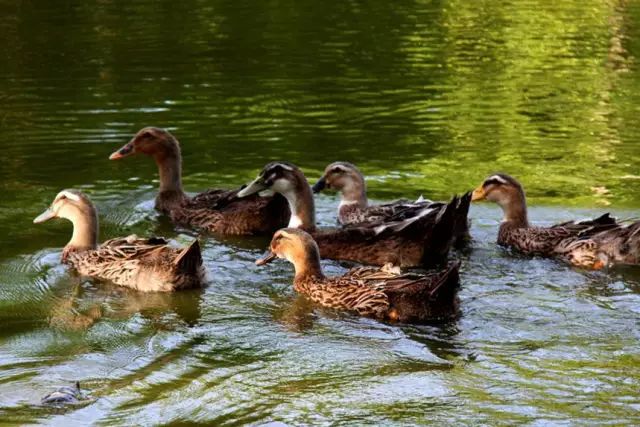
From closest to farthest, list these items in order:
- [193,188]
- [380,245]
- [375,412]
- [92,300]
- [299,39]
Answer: [375,412] → [92,300] → [380,245] → [193,188] → [299,39]

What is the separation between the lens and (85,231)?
12.2 metres

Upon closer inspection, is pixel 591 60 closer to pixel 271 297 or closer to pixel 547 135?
pixel 547 135

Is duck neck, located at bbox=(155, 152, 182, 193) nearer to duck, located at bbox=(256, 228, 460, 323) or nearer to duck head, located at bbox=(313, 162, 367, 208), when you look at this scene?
duck head, located at bbox=(313, 162, 367, 208)

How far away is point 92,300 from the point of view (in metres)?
11.2

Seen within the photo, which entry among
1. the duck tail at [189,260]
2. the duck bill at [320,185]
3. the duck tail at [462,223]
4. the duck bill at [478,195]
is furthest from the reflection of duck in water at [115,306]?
the duck bill at [478,195]

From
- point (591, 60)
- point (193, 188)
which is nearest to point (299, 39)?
point (591, 60)

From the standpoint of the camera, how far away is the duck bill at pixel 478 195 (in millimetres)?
13355

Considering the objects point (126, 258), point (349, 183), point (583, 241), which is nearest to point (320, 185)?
point (349, 183)

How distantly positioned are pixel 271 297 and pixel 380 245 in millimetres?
1483

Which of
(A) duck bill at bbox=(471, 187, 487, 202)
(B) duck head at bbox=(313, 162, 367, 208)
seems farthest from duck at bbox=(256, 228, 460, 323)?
(A) duck bill at bbox=(471, 187, 487, 202)

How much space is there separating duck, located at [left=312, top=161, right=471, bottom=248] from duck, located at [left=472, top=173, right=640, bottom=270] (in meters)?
0.47

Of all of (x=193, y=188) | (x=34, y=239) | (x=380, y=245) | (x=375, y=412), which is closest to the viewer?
(x=375, y=412)

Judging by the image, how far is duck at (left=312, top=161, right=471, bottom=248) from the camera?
1259 cm

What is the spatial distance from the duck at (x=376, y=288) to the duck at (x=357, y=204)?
4.89 feet
